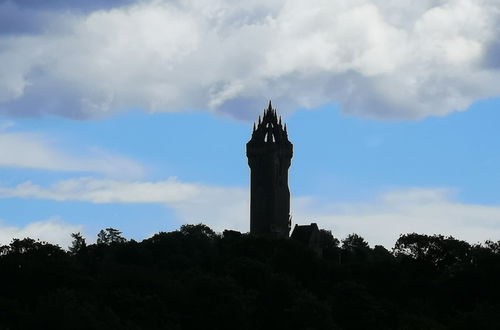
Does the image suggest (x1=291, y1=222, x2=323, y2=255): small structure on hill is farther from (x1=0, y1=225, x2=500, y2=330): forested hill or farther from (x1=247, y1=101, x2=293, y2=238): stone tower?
(x1=0, y1=225, x2=500, y2=330): forested hill

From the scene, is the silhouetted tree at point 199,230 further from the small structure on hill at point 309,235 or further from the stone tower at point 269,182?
the small structure on hill at point 309,235

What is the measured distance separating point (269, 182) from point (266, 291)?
3002 inches

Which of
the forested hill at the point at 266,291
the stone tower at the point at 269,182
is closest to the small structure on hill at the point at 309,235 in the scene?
the stone tower at the point at 269,182

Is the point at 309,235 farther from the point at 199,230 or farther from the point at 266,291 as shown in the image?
the point at 266,291

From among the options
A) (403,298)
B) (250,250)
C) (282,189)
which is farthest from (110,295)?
(282,189)

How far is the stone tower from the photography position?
16400 cm

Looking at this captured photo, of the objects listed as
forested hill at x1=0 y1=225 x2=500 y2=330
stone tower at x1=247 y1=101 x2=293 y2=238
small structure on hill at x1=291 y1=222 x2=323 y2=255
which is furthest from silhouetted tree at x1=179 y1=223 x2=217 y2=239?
forested hill at x1=0 y1=225 x2=500 y2=330

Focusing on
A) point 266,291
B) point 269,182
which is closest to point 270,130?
point 269,182

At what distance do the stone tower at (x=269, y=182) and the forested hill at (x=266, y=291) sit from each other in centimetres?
3492

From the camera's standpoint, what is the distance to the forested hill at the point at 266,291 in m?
76.5

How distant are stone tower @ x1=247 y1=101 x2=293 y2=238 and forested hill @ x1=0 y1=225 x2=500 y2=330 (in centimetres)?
3492

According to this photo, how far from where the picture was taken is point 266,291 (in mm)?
89312

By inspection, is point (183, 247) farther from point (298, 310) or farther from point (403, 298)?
point (298, 310)

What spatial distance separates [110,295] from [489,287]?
35196 millimetres
